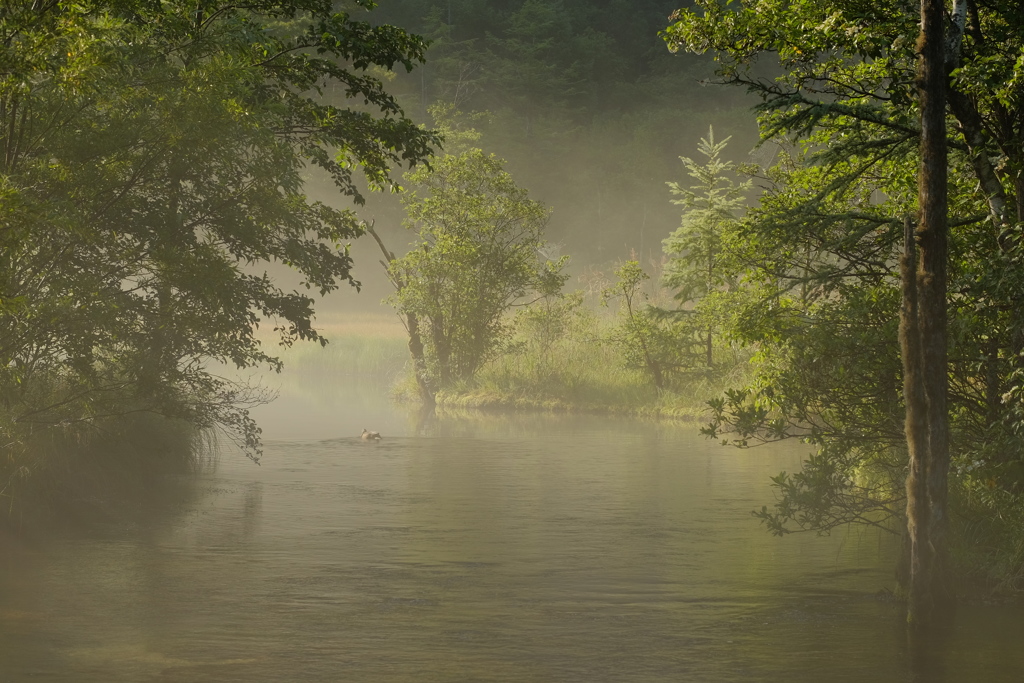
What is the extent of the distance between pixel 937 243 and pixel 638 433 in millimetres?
18631

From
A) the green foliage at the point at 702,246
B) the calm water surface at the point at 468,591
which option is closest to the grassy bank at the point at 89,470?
the calm water surface at the point at 468,591

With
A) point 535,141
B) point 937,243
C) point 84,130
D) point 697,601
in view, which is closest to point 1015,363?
point 937,243

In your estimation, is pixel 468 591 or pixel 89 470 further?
pixel 89 470

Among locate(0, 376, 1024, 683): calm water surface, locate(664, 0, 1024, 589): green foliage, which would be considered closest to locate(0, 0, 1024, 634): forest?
locate(664, 0, 1024, 589): green foliage

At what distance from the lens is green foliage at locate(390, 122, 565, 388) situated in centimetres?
3494

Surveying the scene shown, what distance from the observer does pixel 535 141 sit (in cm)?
7369

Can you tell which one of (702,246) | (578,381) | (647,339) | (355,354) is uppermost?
(702,246)

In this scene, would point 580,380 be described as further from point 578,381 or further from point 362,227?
point 362,227

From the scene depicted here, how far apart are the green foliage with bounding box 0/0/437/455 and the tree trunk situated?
29.9 feet

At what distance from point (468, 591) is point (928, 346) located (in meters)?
5.96

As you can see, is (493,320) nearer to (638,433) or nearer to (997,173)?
(638,433)

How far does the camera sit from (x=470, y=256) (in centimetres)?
3497

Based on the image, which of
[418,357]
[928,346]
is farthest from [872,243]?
[418,357]

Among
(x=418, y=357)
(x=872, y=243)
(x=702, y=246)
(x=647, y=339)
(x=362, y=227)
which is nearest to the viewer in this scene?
(x=872, y=243)
